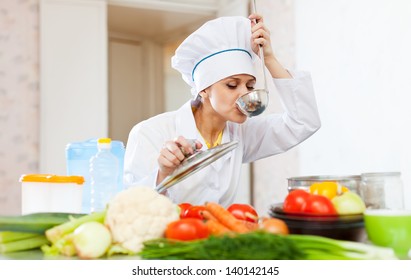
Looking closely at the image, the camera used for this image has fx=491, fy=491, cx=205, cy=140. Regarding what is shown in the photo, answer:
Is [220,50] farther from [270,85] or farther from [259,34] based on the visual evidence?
[270,85]

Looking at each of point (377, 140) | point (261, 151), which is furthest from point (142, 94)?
point (261, 151)

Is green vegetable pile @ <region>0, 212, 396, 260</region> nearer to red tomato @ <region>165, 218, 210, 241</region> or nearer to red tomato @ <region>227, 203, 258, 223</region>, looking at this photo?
red tomato @ <region>165, 218, 210, 241</region>

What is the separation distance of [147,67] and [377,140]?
10.7 feet

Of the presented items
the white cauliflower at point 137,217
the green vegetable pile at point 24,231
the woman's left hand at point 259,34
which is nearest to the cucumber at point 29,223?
the green vegetable pile at point 24,231

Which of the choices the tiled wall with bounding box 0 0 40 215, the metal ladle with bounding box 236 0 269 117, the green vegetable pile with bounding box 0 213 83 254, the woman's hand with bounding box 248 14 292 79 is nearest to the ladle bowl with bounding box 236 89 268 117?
the metal ladle with bounding box 236 0 269 117

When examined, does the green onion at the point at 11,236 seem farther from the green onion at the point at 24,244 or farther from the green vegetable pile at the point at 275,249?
the green vegetable pile at the point at 275,249

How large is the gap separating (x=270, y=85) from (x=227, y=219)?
3082 millimetres

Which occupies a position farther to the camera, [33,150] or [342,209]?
[33,150]

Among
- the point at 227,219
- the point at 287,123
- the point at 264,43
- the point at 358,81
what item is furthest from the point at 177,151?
the point at 358,81

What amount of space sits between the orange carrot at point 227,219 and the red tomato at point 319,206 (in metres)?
0.12

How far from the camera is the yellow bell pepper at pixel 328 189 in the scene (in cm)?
97

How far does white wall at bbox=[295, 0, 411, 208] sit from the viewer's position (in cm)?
250

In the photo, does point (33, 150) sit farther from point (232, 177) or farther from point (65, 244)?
point (65, 244)

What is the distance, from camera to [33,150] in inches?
142
